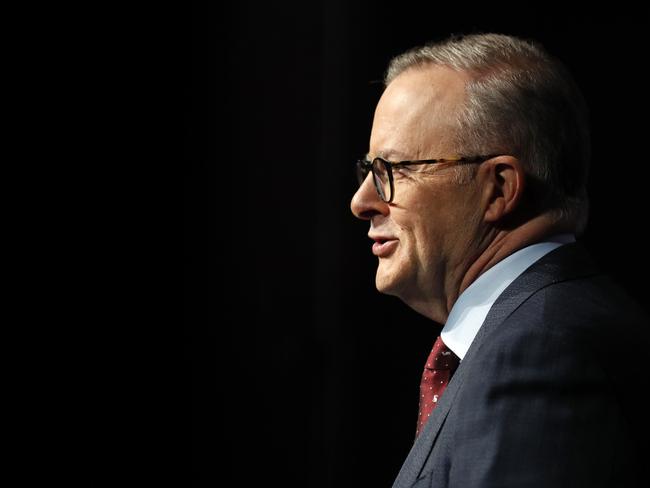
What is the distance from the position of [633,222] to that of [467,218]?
46.6 inches

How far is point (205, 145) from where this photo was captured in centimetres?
236

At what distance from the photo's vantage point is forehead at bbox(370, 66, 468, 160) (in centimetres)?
133

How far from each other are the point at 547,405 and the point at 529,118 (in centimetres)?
49

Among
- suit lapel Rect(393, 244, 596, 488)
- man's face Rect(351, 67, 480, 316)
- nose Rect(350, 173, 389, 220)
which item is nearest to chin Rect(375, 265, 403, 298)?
man's face Rect(351, 67, 480, 316)

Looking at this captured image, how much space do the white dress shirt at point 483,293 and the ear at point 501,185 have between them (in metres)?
0.07

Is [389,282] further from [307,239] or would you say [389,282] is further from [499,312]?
[307,239]

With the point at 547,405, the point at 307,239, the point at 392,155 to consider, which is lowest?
the point at 307,239

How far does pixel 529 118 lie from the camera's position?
4.28 feet

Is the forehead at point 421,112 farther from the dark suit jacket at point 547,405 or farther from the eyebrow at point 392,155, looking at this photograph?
the dark suit jacket at point 547,405

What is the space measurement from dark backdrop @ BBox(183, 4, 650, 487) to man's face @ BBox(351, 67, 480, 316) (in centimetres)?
105

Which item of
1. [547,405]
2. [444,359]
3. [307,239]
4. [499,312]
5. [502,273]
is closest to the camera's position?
[547,405]

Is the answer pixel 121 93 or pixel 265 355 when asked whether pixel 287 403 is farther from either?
pixel 121 93

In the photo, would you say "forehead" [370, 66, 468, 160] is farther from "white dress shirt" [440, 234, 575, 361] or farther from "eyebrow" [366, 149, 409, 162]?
"white dress shirt" [440, 234, 575, 361]

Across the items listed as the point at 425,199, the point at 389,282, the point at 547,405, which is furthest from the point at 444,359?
the point at 547,405
